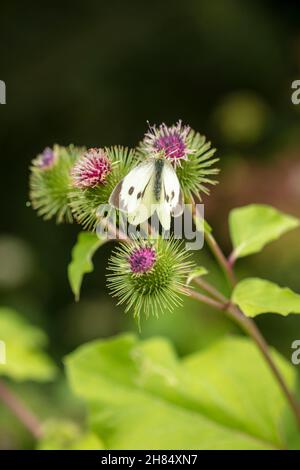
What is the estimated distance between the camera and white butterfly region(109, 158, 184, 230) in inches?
48.3

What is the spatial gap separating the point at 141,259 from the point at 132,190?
133 mm

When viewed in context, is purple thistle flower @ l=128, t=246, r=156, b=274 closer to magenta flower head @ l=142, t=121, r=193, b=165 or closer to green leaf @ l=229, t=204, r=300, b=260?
magenta flower head @ l=142, t=121, r=193, b=165

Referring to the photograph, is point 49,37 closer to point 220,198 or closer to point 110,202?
point 220,198

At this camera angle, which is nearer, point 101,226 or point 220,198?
point 101,226

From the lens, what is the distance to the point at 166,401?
5.96 feet

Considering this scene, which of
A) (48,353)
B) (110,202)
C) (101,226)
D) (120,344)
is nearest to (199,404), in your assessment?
(120,344)

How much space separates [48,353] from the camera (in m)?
4.79

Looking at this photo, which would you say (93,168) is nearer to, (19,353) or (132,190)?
(132,190)

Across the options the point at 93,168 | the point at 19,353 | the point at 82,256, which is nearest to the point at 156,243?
the point at 93,168

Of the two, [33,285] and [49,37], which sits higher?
[49,37]

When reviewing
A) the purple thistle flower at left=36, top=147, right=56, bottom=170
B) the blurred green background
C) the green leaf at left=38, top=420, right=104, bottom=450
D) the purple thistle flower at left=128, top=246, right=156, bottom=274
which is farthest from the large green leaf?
the blurred green background

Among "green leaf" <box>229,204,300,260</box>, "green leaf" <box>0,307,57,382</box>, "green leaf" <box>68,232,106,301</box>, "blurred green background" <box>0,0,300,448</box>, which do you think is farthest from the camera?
"blurred green background" <box>0,0,300,448</box>

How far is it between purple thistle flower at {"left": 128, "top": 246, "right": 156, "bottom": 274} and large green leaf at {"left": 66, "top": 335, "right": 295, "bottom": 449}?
0.64 meters

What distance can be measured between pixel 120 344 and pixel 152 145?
78 centimetres
